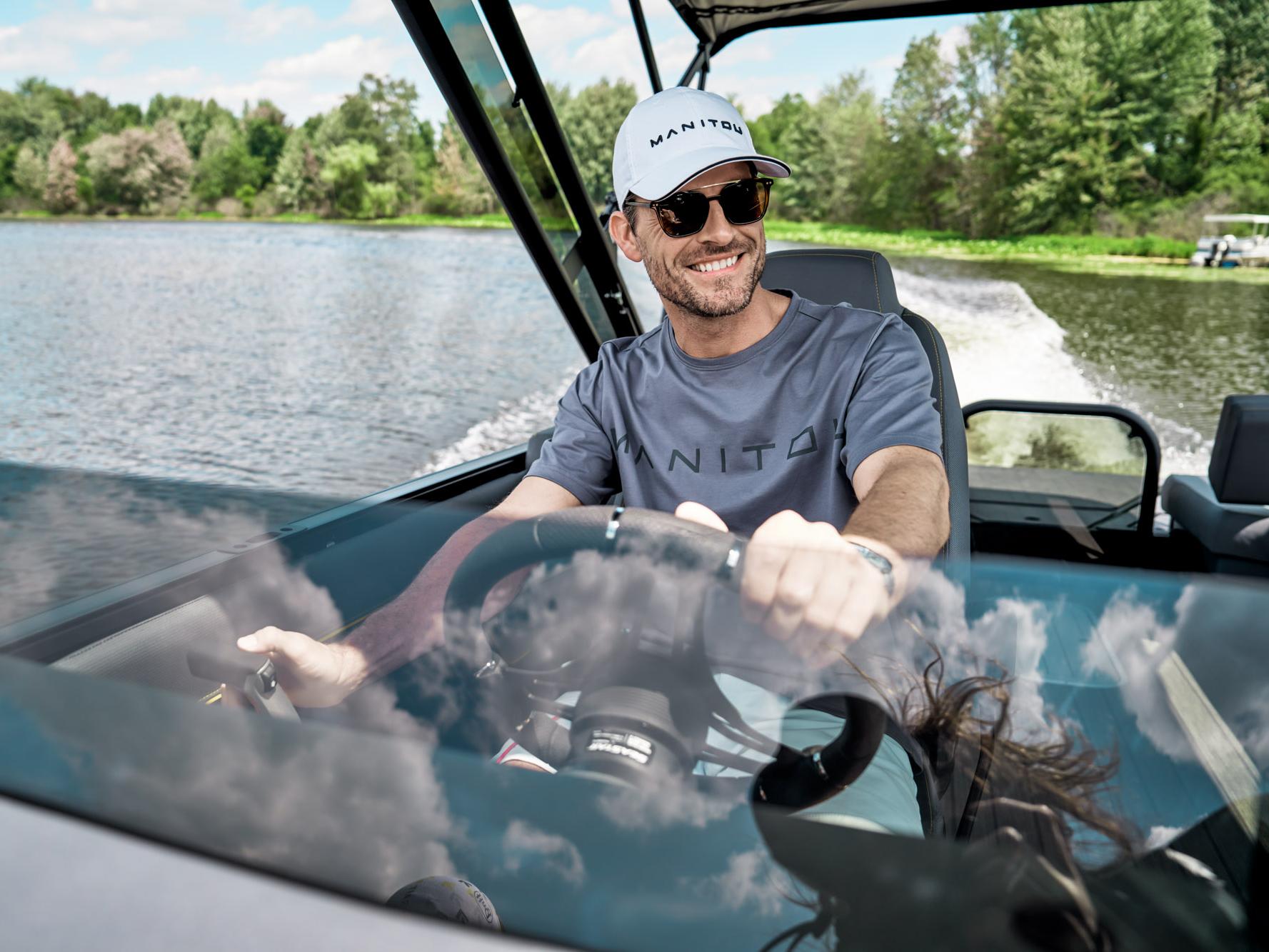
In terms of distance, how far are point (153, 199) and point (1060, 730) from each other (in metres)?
18.8

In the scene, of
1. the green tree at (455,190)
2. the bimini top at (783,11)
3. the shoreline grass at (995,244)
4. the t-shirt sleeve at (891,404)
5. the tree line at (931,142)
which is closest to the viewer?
the t-shirt sleeve at (891,404)

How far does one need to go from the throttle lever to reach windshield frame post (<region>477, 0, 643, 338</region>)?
1754mm

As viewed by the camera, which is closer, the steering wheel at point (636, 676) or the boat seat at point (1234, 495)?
the steering wheel at point (636, 676)

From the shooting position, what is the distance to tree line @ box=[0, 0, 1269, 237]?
1471cm

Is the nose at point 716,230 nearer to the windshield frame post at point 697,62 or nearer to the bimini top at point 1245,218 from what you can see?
the windshield frame post at point 697,62

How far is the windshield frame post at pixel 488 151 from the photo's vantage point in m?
2.02

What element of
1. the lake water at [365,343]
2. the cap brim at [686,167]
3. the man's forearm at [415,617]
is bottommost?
the lake water at [365,343]

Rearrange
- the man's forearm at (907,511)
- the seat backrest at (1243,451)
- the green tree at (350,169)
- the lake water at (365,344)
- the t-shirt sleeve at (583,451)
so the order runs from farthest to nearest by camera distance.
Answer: the green tree at (350,169) < the lake water at (365,344) < the seat backrest at (1243,451) < the t-shirt sleeve at (583,451) < the man's forearm at (907,511)

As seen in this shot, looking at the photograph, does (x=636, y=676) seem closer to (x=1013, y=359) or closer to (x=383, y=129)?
(x=1013, y=359)

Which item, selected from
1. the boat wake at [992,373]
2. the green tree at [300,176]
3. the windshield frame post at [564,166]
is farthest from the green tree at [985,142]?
the windshield frame post at [564,166]

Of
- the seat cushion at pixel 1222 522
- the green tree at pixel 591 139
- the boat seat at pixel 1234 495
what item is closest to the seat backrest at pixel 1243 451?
the boat seat at pixel 1234 495

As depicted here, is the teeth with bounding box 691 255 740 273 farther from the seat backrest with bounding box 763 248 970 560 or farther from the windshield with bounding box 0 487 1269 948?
the windshield with bounding box 0 487 1269 948

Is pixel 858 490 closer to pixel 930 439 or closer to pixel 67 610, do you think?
pixel 930 439

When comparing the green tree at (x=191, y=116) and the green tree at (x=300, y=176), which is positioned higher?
the green tree at (x=191, y=116)
